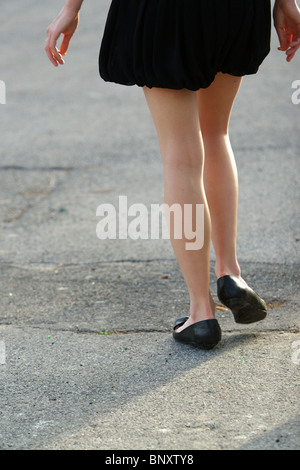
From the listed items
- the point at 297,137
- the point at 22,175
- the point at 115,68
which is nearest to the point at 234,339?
the point at 115,68

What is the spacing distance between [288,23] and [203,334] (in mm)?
1144

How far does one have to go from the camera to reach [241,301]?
8.51ft

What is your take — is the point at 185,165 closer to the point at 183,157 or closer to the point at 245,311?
the point at 183,157

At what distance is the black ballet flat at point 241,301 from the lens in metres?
2.60

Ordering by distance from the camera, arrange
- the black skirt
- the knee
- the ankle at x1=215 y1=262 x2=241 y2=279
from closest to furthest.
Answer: the black skirt, the knee, the ankle at x1=215 y1=262 x2=241 y2=279

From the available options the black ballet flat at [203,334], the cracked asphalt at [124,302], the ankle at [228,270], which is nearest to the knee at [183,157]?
the ankle at [228,270]

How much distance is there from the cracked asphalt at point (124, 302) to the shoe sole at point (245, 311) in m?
0.07

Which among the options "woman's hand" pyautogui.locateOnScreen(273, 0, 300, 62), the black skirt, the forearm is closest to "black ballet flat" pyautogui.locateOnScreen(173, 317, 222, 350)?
the black skirt

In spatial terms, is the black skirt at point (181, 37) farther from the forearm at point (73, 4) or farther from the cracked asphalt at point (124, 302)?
the cracked asphalt at point (124, 302)

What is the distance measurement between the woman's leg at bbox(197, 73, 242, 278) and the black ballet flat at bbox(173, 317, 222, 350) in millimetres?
247

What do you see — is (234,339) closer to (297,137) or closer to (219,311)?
(219,311)

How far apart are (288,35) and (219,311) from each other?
43.3 inches

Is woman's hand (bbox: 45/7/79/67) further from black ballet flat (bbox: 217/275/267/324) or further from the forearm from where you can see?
black ballet flat (bbox: 217/275/267/324)

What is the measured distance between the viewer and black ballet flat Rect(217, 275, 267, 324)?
260cm
